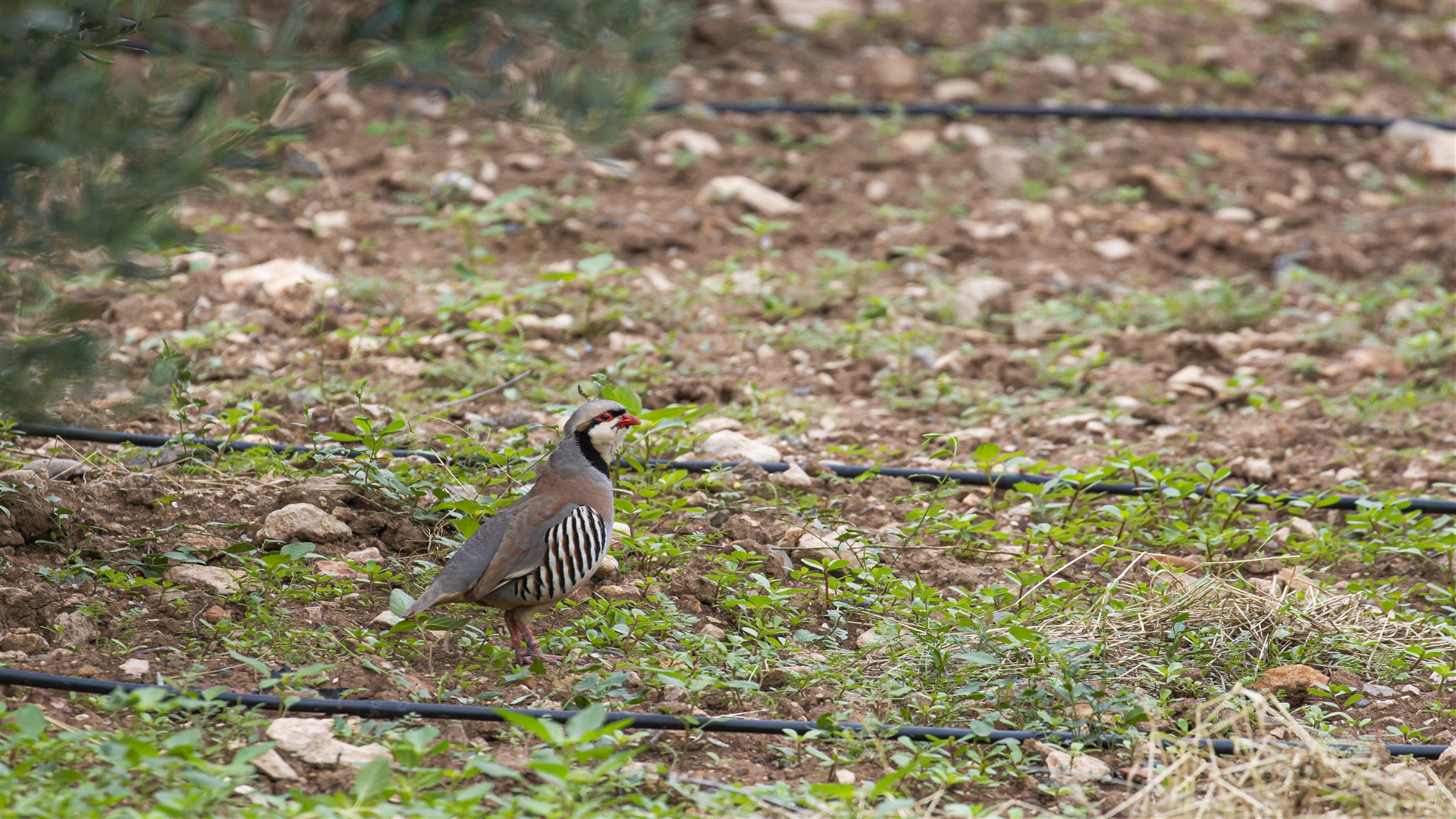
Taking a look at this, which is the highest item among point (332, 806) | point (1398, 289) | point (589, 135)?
point (589, 135)

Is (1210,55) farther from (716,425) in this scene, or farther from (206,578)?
(206,578)

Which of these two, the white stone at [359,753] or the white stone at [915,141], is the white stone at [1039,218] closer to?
the white stone at [915,141]

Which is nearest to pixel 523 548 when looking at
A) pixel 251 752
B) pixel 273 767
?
pixel 273 767

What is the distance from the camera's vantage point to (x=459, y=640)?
150 inches

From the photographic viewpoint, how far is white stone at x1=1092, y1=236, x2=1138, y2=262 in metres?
7.53

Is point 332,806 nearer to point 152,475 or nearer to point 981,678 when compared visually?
point 981,678

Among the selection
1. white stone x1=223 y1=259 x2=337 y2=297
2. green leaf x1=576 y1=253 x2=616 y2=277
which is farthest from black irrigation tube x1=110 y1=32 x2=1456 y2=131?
green leaf x1=576 y1=253 x2=616 y2=277

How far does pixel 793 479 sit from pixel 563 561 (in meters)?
1.40

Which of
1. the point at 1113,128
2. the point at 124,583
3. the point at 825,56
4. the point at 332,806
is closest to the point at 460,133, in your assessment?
the point at 825,56

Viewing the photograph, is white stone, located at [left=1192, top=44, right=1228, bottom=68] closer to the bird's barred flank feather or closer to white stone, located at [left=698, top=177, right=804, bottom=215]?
white stone, located at [left=698, top=177, right=804, bottom=215]

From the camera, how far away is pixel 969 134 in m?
8.59

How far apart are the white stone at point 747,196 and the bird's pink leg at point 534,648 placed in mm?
4330

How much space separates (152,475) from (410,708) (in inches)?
64.8

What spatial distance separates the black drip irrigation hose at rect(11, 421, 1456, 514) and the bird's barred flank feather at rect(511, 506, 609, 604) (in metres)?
0.98
